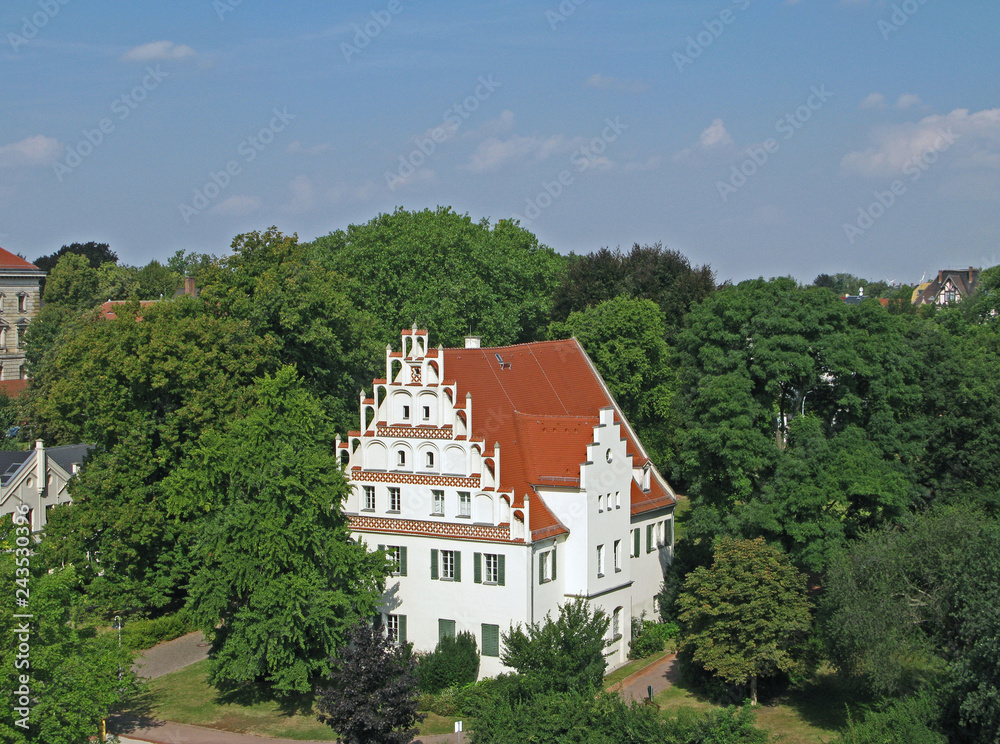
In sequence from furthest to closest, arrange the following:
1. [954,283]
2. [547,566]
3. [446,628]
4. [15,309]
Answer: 1. [954,283]
2. [15,309]
3. [446,628]
4. [547,566]

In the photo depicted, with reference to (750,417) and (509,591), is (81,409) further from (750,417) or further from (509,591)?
(750,417)

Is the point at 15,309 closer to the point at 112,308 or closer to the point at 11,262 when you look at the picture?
the point at 11,262

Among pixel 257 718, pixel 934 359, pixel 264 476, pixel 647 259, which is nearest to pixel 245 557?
pixel 264 476

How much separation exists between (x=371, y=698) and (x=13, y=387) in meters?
76.7

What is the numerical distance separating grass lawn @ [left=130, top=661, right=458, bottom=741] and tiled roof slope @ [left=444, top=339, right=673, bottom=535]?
401 inches

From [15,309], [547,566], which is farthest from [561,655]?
[15,309]

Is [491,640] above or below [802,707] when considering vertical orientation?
above

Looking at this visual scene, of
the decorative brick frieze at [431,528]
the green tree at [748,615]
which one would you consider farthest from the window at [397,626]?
the green tree at [748,615]

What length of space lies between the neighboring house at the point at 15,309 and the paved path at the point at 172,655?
203 ft

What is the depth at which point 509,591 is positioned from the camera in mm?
40531

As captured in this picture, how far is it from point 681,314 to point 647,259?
5.14 m

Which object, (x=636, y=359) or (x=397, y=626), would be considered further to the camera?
(x=636, y=359)

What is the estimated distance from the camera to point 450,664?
39656 millimetres

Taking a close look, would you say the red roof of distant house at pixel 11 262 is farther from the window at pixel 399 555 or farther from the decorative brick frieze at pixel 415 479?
the window at pixel 399 555
